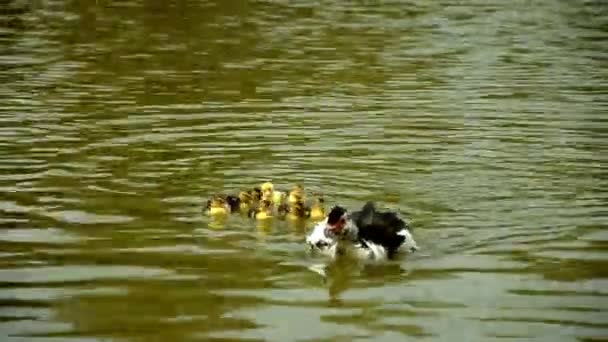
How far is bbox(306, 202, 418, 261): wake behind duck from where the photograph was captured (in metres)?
8.34

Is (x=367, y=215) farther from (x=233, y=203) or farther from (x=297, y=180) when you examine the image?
(x=297, y=180)

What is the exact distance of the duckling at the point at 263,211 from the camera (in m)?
9.69

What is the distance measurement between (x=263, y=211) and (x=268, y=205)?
7cm

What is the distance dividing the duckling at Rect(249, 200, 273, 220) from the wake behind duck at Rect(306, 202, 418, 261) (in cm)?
115

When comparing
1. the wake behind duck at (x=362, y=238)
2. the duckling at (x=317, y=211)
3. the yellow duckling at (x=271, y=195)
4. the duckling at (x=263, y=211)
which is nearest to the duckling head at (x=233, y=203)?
the duckling at (x=263, y=211)

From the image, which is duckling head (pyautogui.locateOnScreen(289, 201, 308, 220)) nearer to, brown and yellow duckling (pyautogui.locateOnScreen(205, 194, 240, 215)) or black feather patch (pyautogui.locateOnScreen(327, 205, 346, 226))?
brown and yellow duckling (pyautogui.locateOnScreen(205, 194, 240, 215))

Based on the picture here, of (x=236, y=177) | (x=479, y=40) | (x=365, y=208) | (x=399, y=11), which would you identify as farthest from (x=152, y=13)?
(x=365, y=208)

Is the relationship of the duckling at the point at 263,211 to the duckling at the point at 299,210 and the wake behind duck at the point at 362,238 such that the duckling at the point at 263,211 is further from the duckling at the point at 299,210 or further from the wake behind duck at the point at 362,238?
the wake behind duck at the point at 362,238

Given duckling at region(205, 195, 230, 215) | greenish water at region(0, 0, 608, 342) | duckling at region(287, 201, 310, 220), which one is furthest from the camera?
duckling at region(287, 201, 310, 220)

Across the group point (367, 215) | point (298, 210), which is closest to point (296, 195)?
point (298, 210)

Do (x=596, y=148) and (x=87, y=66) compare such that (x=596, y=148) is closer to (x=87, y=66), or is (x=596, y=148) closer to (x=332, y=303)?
(x=332, y=303)

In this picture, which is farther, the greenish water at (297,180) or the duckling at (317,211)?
the duckling at (317,211)

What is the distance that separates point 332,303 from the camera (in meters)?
7.52

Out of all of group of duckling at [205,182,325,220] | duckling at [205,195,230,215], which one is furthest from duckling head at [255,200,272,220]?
duckling at [205,195,230,215]
